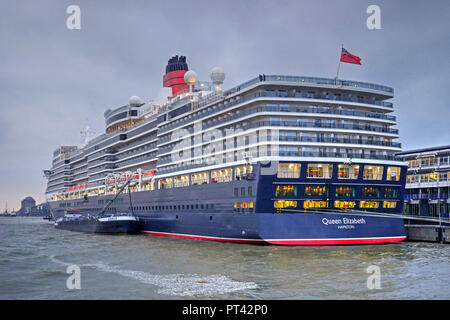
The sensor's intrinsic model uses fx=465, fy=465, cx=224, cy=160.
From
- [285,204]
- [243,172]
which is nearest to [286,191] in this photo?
[285,204]

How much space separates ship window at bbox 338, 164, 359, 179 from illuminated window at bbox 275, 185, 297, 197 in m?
4.48

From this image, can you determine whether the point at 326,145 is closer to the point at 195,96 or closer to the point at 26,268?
the point at 195,96

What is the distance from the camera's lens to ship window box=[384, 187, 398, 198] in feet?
139

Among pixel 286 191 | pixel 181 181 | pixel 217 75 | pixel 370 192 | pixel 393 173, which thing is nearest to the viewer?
pixel 286 191

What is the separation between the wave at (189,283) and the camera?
22.5 m

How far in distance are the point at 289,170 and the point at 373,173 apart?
8.18 meters

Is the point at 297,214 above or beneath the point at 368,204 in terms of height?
beneath

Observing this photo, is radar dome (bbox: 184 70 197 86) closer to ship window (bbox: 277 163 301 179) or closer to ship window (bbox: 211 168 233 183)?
ship window (bbox: 211 168 233 183)

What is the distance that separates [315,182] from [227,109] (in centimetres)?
1265

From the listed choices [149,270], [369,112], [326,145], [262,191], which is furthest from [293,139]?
[149,270]

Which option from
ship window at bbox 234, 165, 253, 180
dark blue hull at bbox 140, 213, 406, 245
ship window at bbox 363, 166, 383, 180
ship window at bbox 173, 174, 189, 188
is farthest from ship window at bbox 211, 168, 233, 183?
ship window at bbox 363, 166, 383, 180

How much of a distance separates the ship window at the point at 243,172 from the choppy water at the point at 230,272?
6129 millimetres

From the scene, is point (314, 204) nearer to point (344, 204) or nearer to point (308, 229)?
point (308, 229)

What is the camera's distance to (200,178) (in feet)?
164
